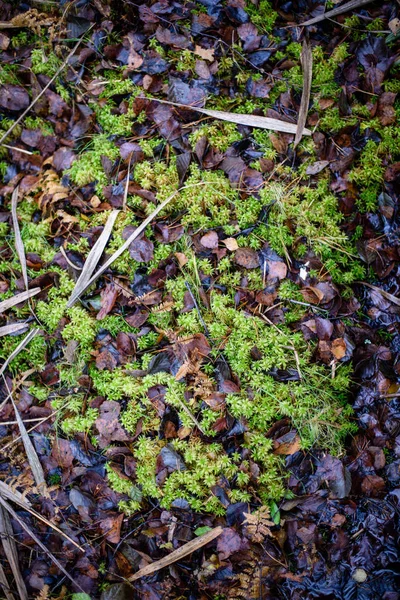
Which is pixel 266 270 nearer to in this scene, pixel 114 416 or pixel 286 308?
pixel 286 308

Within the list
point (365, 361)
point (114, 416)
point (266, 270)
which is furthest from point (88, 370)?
point (365, 361)

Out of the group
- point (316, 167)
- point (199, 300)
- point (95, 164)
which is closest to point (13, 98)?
point (95, 164)

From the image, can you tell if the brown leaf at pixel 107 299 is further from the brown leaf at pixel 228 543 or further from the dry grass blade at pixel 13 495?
the brown leaf at pixel 228 543

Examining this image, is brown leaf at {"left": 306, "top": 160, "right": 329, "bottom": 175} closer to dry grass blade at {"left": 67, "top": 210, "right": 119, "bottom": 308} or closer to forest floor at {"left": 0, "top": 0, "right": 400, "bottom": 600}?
forest floor at {"left": 0, "top": 0, "right": 400, "bottom": 600}

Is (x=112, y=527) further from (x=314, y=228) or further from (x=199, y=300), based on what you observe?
(x=314, y=228)

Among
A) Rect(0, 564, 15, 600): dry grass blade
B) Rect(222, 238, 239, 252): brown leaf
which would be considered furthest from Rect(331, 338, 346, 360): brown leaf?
Rect(0, 564, 15, 600): dry grass blade

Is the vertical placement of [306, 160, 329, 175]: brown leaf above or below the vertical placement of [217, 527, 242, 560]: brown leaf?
above
